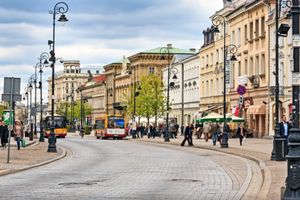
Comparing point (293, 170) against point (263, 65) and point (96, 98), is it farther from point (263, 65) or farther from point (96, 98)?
point (96, 98)

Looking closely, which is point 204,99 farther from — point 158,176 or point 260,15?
point 158,176

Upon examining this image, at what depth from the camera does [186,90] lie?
10988 centimetres

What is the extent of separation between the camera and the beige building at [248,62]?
69.2 metres

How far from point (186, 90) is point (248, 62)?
35871 millimetres

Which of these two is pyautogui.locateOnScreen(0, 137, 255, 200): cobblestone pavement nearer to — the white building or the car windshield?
the car windshield

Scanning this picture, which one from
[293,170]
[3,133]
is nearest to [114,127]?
[3,133]

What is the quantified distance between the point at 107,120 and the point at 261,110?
18.1 m

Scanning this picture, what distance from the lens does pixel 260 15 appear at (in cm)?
7075

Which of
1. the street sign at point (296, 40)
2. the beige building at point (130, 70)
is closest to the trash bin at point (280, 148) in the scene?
the street sign at point (296, 40)

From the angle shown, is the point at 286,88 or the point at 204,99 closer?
the point at 286,88

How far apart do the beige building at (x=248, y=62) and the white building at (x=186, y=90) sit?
36.5 ft

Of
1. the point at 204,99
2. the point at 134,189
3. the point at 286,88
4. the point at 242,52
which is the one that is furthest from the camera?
the point at 204,99

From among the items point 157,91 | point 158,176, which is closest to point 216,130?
point 158,176

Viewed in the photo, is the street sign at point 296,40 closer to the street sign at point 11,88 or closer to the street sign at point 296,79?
the street sign at point 296,79
